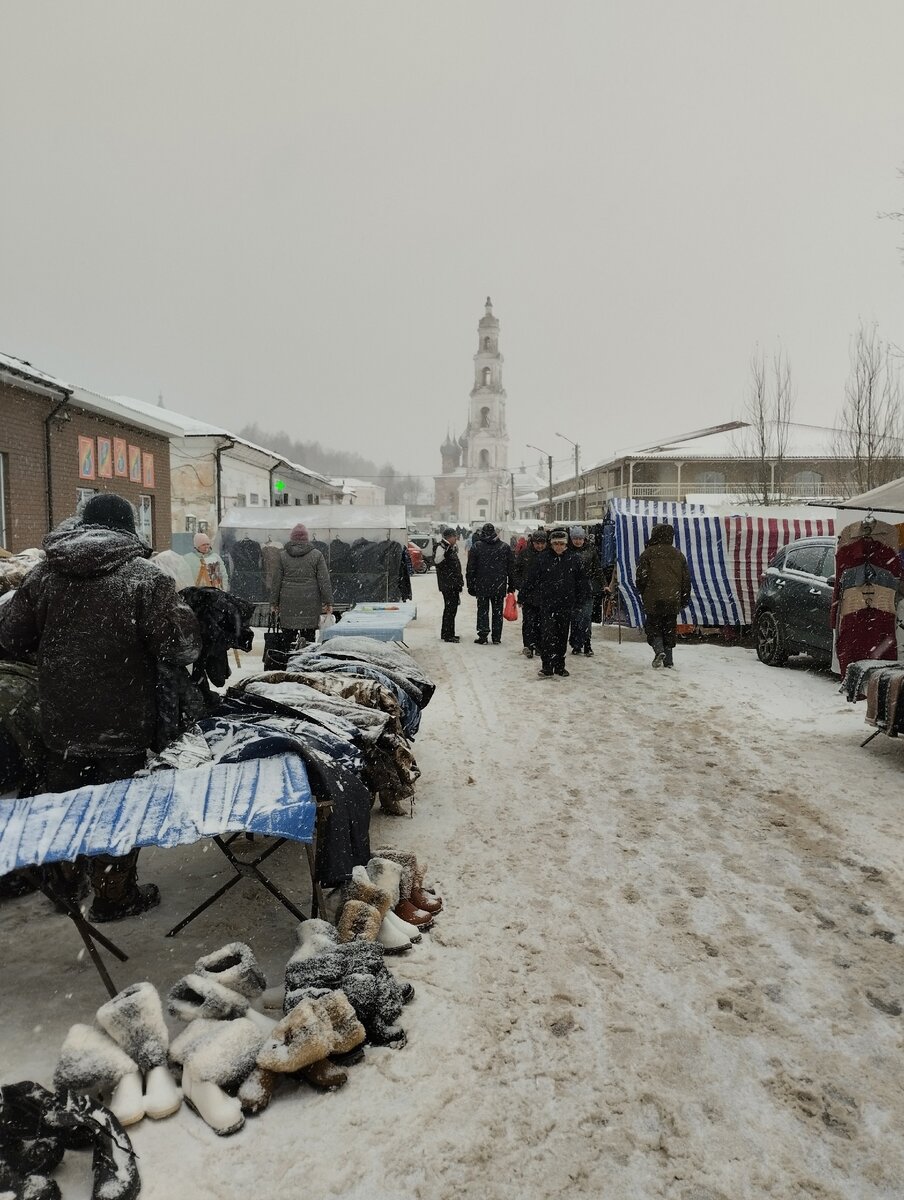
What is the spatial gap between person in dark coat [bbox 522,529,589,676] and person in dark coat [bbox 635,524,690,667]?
2.96 ft

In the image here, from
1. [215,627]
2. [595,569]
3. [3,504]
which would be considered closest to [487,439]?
[595,569]

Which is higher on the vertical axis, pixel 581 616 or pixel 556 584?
pixel 556 584

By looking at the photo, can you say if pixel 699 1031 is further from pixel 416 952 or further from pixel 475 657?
pixel 475 657

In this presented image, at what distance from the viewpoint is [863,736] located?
7211 millimetres

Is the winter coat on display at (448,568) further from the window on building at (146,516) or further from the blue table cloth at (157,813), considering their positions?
the blue table cloth at (157,813)

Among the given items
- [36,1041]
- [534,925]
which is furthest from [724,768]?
[36,1041]

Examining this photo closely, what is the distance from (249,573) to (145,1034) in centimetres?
1130

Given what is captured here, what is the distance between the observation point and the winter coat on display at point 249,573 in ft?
44.8

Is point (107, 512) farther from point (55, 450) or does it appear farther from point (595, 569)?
point (55, 450)

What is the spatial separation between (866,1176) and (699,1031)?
722 mm

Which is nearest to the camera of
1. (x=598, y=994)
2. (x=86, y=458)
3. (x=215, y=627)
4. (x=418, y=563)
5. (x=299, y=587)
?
(x=598, y=994)

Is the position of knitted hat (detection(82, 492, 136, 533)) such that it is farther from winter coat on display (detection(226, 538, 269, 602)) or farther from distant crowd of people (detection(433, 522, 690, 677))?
winter coat on display (detection(226, 538, 269, 602))

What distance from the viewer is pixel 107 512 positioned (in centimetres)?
392

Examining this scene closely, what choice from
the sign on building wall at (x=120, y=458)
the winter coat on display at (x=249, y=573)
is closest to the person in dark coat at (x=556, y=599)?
the winter coat on display at (x=249, y=573)
